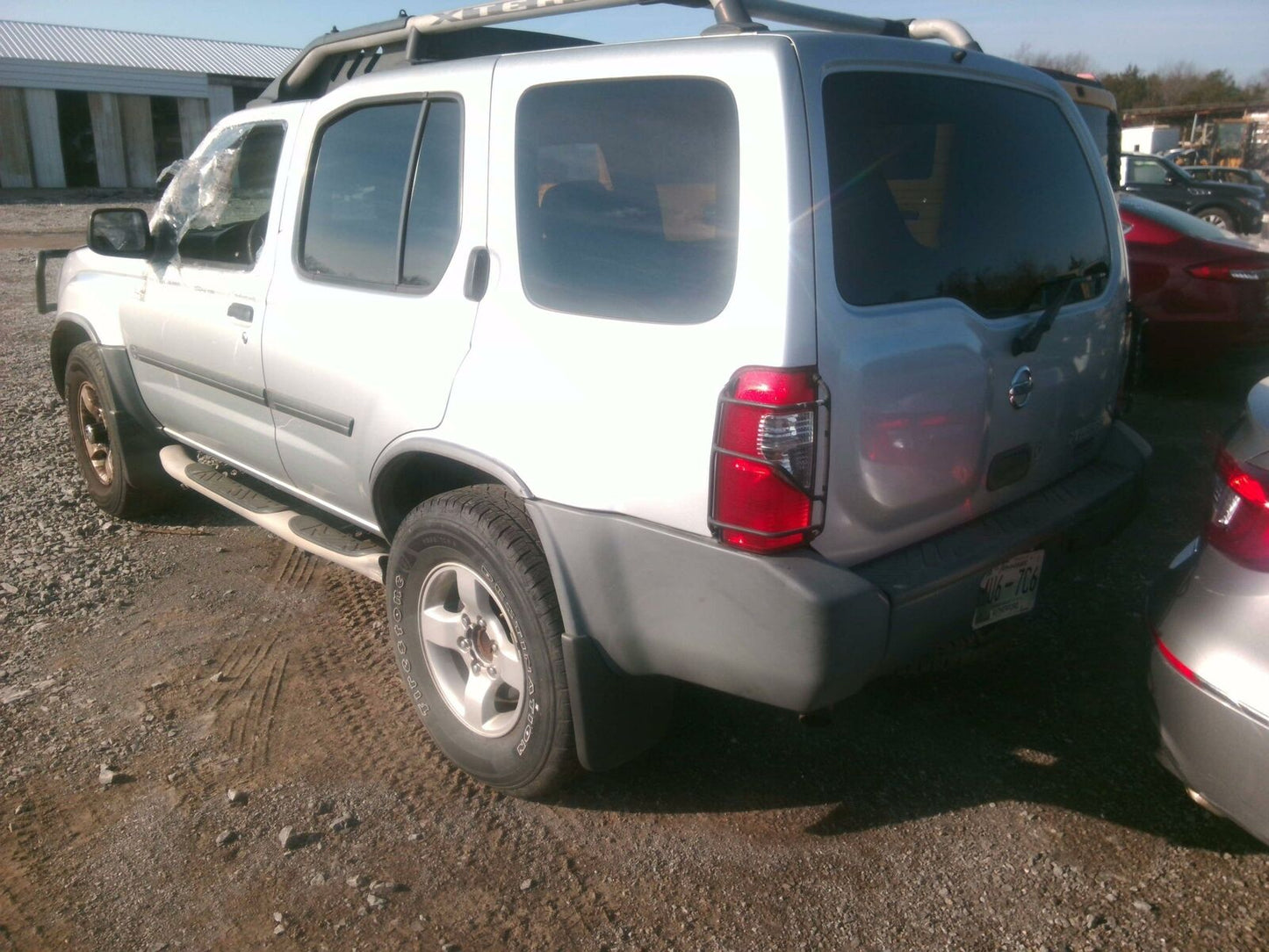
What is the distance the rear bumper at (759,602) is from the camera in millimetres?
2246

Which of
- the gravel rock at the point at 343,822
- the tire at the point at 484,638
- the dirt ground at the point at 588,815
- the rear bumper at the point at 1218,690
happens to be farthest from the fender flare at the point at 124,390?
the rear bumper at the point at 1218,690

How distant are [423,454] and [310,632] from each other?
1.39 m

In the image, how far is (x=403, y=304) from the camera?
3.04m

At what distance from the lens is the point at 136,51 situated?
3238 cm

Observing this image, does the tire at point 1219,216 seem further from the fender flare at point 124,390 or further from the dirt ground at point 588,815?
the fender flare at point 124,390

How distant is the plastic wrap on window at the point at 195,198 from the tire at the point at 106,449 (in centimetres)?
84

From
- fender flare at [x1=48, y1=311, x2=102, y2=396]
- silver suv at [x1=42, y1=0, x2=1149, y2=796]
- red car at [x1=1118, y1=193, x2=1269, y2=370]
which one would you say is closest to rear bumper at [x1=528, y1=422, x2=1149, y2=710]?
silver suv at [x1=42, y1=0, x2=1149, y2=796]

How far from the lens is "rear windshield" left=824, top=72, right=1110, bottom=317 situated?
2.34 m

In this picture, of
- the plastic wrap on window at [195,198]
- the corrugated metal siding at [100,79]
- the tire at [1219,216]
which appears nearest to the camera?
the plastic wrap on window at [195,198]

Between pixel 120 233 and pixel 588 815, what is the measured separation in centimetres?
307

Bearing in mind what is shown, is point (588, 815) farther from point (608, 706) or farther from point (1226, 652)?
point (1226, 652)

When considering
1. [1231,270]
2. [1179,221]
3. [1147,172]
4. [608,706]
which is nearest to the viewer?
[608,706]

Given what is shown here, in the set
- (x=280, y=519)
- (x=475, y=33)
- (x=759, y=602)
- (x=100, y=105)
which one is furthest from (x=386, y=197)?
Answer: (x=100, y=105)

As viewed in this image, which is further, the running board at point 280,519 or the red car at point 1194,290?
the red car at point 1194,290
